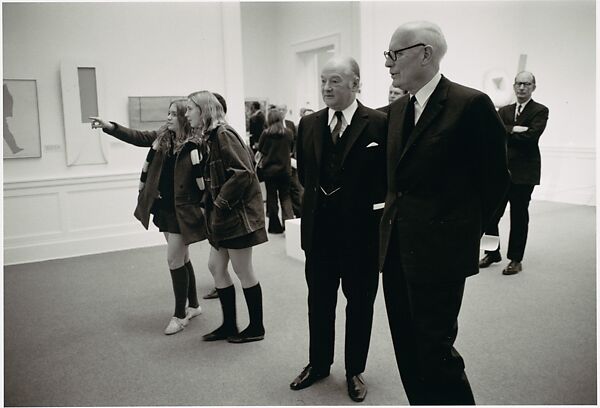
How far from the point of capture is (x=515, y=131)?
4594 mm

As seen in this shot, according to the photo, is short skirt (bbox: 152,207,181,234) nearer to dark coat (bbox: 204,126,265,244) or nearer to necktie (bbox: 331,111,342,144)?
dark coat (bbox: 204,126,265,244)

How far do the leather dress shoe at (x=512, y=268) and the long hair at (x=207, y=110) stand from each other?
2763 millimetres

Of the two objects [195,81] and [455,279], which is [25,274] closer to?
[195,81]

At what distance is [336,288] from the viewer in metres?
2.73

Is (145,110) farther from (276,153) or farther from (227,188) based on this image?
(227,188)

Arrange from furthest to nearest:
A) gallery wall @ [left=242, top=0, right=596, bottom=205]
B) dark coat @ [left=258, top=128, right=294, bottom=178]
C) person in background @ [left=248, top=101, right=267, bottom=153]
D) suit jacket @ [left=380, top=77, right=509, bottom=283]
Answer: person in background @ [left=248, top=101, right=267, bottom=153], dark coat @ [left=258, top=128, right=294, bottom=178], gallery wall @ [left=242, top=0, right=596, bottom=205], suit jacket @ [left=380, top=77, right=509, bottom=283]

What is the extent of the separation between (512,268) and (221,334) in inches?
99.9

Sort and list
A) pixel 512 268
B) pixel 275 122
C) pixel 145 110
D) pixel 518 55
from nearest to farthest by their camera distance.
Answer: pixel 512 268
pixel 145 110
pixel 518 55
pixel 275 122

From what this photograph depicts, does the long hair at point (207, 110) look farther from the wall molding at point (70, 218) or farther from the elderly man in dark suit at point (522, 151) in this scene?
the elderly man in dark suit at point (522, 151)

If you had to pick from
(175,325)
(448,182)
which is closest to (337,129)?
(448,182)

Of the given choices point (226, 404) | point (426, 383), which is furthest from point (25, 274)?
point (426, 383)

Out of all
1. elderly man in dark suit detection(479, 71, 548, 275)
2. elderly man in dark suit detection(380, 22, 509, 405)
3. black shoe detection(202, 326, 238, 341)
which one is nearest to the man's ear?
elderly man in dark suit detection(380, 22, 509, 405)

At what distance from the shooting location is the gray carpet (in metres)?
2.80

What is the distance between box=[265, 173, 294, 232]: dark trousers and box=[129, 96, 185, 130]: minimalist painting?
150cm
